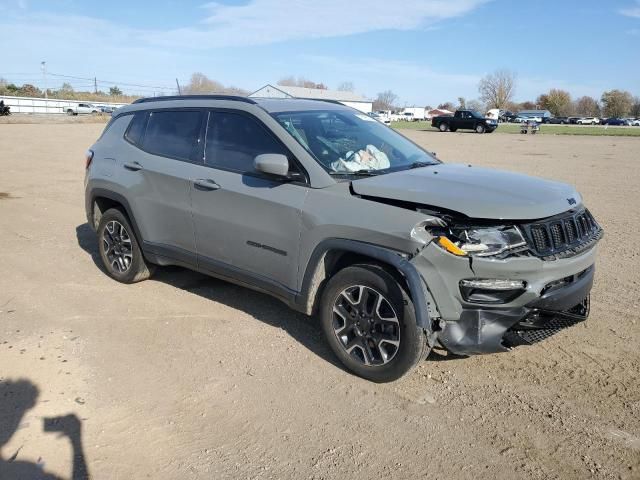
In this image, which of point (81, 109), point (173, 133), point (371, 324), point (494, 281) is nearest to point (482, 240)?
point (494, 281)

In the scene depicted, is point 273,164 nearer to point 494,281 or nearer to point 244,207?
point 244,207

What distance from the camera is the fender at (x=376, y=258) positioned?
3457mm

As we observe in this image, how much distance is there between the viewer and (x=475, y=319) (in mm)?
3434

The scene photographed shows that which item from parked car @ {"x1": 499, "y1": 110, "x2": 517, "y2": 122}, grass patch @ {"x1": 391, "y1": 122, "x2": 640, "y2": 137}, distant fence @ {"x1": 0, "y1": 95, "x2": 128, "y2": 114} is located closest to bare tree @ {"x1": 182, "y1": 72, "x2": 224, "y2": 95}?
grass patch @ {"x1": 391, "y1": 122, "x2": 640, "y2": 137}

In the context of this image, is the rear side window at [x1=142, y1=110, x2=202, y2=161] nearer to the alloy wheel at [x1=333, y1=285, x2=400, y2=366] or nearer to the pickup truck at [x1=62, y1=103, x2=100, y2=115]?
the alloy wheel at [x1=333, y1=285, x2=400, y2=366]

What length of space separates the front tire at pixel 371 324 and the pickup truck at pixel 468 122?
Answer: 4314cm

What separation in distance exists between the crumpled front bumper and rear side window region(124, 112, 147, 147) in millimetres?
3381

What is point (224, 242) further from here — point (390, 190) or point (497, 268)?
point (497, 268)

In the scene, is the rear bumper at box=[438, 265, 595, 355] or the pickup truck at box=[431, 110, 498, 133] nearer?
the rear bumper at box=[438, 265, 595, 355]

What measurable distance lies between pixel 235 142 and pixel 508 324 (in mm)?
2595

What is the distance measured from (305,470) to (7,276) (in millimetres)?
4570

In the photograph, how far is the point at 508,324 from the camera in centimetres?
344

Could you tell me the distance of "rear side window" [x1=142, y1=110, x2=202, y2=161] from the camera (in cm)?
498

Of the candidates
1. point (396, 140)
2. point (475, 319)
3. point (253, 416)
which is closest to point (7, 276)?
point (253, 416)
